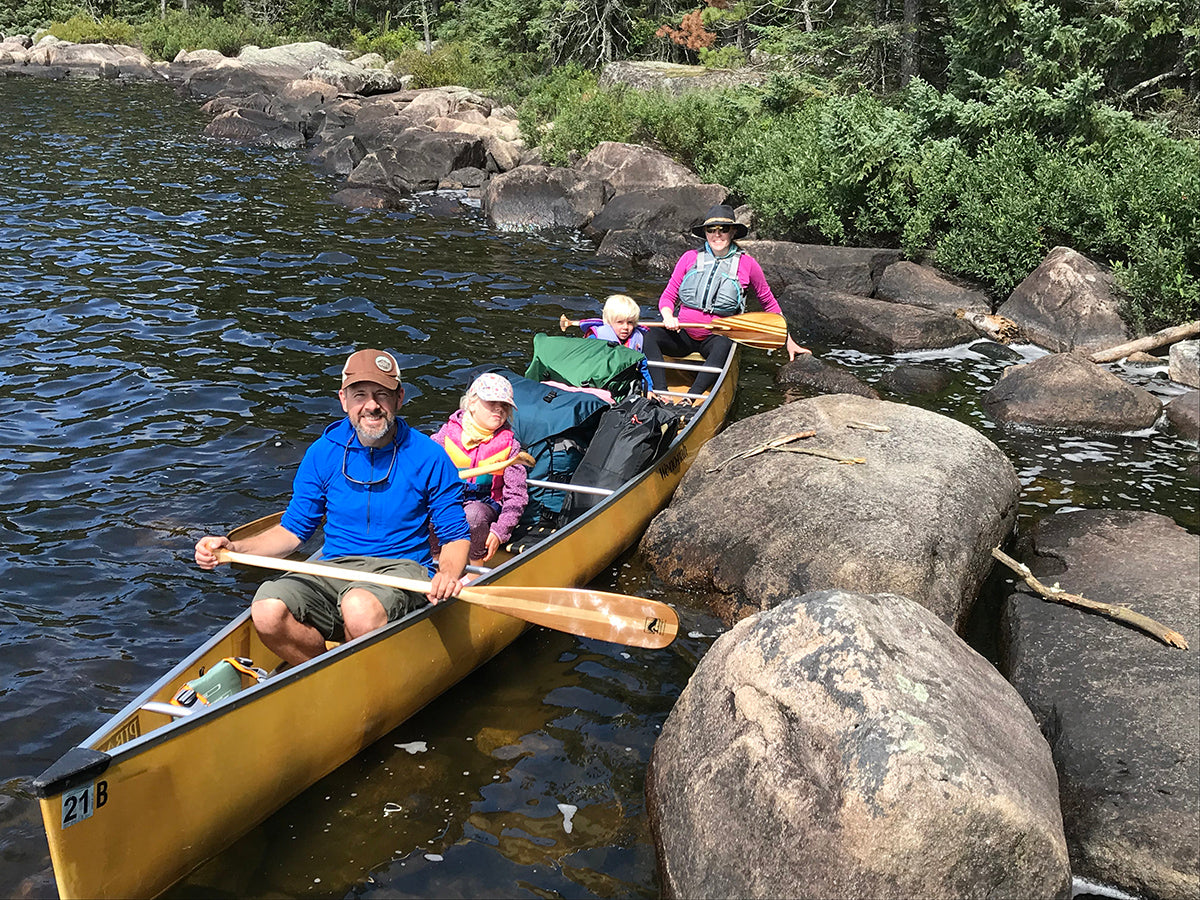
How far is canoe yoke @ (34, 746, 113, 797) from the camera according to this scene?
3877mm

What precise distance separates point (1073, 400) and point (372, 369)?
8410mm

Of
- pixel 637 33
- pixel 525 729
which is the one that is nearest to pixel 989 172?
pixel 525 729

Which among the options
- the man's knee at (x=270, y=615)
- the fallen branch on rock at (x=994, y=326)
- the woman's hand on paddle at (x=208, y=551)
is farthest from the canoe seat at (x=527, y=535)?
the fallen branch on rock at (x=994, y=326)

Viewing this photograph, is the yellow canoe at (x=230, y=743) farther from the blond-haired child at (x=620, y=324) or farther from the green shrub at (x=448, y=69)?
the green shrub at (x=448, y=69)

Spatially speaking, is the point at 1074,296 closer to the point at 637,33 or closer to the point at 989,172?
the point at 989,172

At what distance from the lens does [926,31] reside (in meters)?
20.5

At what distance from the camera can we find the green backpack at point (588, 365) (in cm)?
913

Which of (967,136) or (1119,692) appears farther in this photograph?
(967,136)

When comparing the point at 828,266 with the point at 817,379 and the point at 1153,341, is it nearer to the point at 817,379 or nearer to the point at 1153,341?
the point at 817,379

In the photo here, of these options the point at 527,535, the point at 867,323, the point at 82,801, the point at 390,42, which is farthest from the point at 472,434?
the point at 390,42

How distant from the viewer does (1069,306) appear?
44.5 ft

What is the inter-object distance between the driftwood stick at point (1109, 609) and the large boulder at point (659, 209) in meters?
11.8

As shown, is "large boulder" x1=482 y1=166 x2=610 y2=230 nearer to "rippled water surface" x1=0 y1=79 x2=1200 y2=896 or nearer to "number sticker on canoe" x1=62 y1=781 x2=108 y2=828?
"rippled water surface" x1=0 y1=79 x2=1200 y2=896

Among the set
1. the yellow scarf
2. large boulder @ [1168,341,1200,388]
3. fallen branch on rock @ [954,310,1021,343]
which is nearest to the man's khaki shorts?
the yellow scarf
